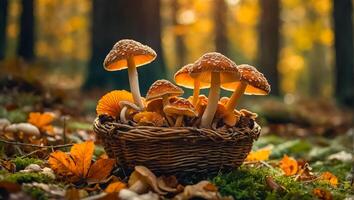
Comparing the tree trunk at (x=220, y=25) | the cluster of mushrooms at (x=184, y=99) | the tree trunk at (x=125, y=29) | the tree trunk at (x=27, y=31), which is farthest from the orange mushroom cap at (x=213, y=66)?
the tree trunk at (x=220, y=25)

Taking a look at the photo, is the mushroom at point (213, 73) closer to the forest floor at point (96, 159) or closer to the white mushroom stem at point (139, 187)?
the forest floor at point (96, 159)

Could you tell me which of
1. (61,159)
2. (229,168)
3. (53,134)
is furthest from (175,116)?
(53,134)

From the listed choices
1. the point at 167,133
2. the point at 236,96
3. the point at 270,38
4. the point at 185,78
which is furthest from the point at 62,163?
the point at 270,38

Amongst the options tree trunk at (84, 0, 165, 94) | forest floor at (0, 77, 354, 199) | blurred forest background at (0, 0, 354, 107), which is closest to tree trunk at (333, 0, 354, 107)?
blurred forest background at (0, 0, 354, 107)

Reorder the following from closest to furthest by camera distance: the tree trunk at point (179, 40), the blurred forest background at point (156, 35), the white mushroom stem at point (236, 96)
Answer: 1. the white mushroom stem at point (236, 96)
2. the blurred forest background at point (156, 35)
3. the tree trunk at point (179, 40)

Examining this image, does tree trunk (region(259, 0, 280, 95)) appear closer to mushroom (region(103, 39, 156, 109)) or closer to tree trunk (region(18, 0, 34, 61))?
tree trunk (region(18, 0, 34, 61))

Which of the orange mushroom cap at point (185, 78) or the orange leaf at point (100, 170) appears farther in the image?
the orange mushroom cap at point (185, 78)

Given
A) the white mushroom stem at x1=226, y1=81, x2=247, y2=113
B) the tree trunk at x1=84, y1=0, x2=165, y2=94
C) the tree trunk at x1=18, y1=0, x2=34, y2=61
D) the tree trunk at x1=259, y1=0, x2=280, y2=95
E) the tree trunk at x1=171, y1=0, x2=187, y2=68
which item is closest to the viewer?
the white mushroom stem at x1=226, y1=81, x2=247, y2=113

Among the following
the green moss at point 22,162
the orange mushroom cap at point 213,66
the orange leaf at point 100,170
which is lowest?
the green moss at point 22,162
